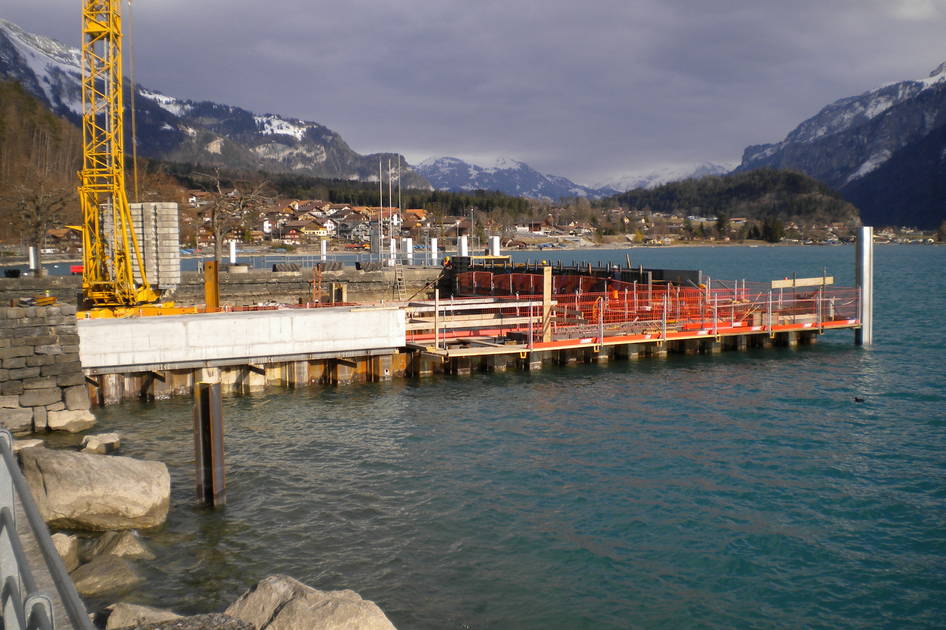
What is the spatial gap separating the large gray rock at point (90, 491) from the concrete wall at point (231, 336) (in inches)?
378

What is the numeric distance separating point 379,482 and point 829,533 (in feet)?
29.5

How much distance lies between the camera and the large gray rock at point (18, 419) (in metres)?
20.2

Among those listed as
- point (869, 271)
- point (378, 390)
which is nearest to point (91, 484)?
point (378, 390)

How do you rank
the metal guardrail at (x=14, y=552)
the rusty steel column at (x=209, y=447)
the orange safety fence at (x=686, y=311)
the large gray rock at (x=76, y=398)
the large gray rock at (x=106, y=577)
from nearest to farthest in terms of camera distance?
the metal guardrail at (x=14, y=552) < the large gray rock at (x=106, y=577) < the rusty steel column at (x=209, y=447) < the large gray rock at (x=76, y=398) < the orange safety fence at (x=686, y=311)

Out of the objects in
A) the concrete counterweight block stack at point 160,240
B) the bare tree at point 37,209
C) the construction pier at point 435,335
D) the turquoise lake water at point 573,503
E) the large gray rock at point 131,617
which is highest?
the bare tree at point 37,209

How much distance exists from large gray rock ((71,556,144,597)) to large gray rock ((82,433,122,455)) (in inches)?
245

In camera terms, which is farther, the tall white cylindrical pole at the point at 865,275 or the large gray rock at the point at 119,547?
the tall white cylindrical pole at the point at 865,275

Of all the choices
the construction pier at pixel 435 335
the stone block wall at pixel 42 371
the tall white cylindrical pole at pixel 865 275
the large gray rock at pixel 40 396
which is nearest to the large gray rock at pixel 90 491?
the stone block wall at pixel 42 371

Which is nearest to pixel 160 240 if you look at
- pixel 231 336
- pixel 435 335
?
pixel 231 336

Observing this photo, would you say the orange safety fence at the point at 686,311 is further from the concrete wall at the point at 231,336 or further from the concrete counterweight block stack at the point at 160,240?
the concrete counterweight block stack at the point at 160,240

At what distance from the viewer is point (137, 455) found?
18.4m

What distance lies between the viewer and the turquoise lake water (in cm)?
1188

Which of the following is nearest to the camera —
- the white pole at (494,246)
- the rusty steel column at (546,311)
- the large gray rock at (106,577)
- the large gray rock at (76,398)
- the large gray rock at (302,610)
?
the large gray rock at (302,610)

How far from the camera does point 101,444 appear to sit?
1781cm
